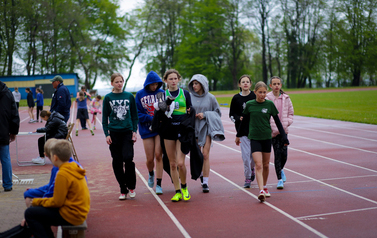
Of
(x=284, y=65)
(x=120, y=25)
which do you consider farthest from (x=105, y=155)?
(x=284, y=65)

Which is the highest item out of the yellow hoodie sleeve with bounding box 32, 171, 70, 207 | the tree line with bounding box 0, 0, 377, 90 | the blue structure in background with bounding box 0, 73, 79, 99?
the tree line with bounding box 0, 0, 377, 90

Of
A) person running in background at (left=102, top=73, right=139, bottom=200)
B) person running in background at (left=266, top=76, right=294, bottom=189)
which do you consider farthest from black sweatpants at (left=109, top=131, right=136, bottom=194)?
person running in background at (left=266, top=76, right=294, bottom=189)

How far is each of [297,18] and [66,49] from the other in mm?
35801

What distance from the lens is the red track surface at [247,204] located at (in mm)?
4762

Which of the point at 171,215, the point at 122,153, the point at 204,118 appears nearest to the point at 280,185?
the point at 204,118

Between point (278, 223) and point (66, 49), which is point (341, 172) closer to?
point (278, 223)

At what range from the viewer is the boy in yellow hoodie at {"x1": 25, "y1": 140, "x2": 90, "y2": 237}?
3.89 metres

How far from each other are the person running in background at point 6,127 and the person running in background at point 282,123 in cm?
435

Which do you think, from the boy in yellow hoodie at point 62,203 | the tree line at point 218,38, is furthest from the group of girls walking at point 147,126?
the tree line at point 218,38

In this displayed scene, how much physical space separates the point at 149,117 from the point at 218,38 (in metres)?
58.0

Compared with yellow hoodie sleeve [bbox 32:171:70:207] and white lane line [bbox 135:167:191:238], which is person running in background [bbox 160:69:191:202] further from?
yellow hoodie sleeve [bbox 32:171:70:207]

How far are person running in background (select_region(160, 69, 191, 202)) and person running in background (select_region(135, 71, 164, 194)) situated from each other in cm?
22

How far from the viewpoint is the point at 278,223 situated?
4.95 metres

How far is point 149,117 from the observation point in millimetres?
6301
